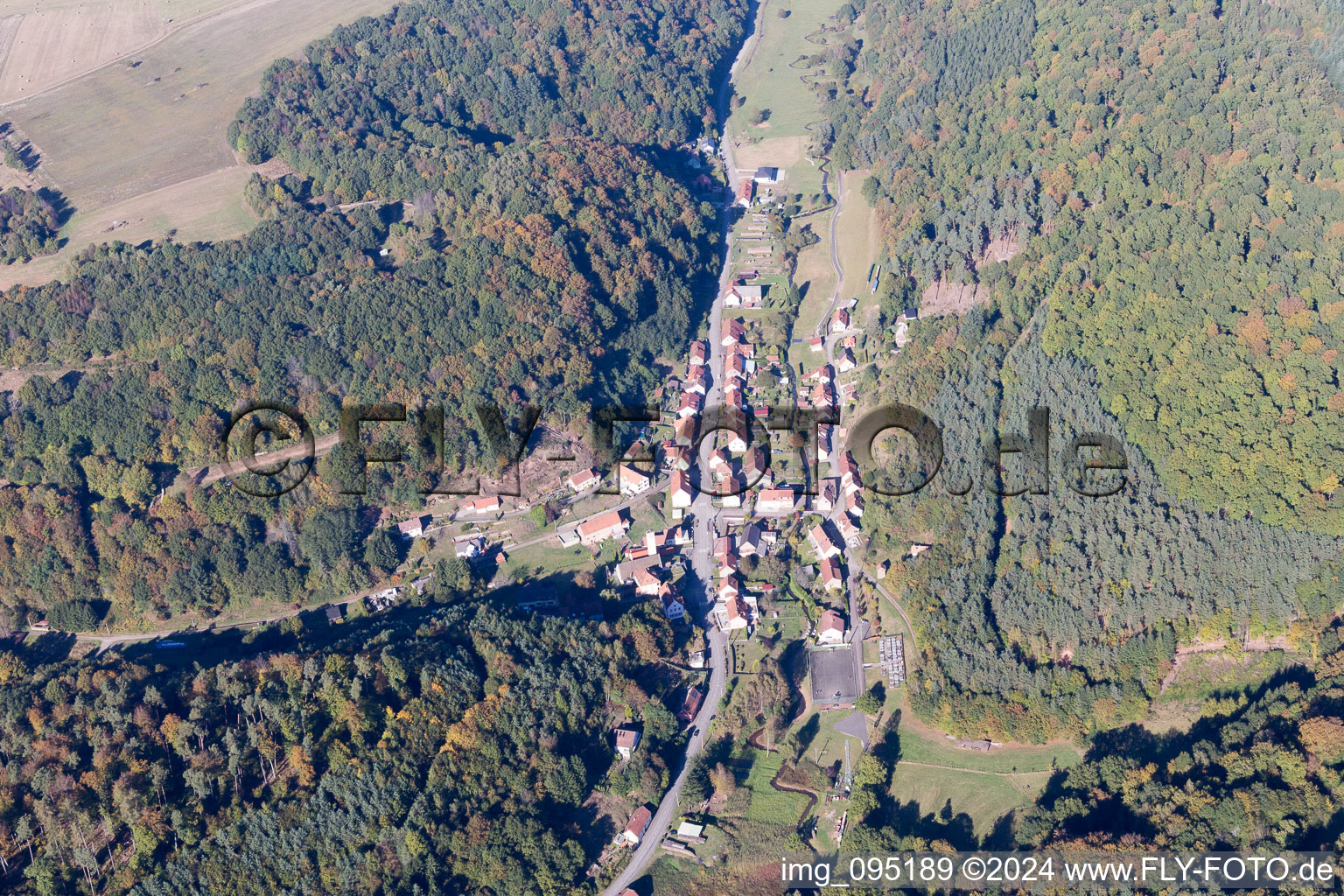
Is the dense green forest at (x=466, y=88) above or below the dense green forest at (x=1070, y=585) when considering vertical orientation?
above

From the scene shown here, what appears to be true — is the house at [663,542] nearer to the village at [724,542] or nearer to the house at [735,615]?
the village at [724,542]

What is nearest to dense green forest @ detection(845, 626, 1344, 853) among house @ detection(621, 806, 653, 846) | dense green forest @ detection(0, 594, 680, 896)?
house @ detection(621, 806, 653, 846)

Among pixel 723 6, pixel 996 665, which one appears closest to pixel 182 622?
pixel 996 665

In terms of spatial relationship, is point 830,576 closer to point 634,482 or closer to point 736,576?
point 736,576

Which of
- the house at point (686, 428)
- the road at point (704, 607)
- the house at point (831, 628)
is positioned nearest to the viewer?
the road at point (704, 607)

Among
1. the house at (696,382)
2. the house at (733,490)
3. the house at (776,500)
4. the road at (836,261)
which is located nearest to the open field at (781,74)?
the road at (836,261)

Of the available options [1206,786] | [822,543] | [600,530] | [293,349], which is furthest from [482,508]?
[1206,786]

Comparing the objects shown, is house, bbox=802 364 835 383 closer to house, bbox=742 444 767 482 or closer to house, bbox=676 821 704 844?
house, bbox=742 444 767 482
